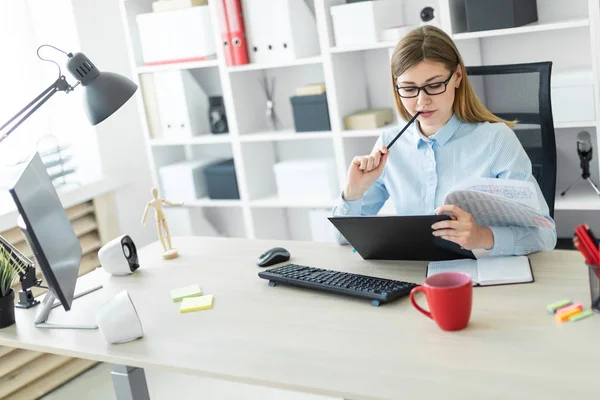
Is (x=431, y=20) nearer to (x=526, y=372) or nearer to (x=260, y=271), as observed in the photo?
(x=260, y=271)

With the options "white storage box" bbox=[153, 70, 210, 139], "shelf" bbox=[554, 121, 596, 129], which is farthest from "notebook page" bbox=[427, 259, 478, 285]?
"white storage box" bbox=[153, 70, 210, 139]

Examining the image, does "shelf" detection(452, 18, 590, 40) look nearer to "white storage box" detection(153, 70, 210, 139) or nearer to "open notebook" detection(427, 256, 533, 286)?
"open notebook" detection(427, 256, 533, 286)

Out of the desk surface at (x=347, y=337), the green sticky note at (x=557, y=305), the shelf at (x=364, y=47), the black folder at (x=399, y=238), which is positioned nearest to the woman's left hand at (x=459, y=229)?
the black folder at (x=399, y=238)

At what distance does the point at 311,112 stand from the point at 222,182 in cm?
62

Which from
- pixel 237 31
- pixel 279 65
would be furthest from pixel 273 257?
pixel 237 31

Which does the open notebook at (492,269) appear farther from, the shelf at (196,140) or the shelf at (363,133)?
the shelf at (196,140)

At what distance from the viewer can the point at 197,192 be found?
377 cm

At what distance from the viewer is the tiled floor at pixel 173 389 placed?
2.90m

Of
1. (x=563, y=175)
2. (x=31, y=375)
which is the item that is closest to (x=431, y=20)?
(x=563, y=175)

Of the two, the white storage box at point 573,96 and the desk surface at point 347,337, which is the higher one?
the white storage box at point 573,96

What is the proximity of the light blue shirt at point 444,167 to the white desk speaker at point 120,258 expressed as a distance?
592mm

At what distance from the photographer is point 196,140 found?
11.9 feet

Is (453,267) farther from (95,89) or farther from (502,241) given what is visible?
(95,89)

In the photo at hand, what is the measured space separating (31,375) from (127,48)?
160cm
